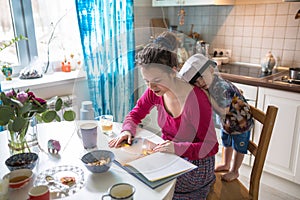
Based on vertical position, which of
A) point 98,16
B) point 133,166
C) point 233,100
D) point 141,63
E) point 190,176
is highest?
point 98,16

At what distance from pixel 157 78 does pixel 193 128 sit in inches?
10.9

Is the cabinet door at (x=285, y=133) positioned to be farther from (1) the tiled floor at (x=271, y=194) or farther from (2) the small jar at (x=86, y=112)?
(2) the small jar at (x=86, y=112)

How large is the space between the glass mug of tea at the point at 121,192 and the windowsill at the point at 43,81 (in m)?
1.20

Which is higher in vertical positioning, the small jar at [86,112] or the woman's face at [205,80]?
the woman's face at [205,80]

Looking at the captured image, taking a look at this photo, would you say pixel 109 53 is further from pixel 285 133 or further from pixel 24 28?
pixel 285 133

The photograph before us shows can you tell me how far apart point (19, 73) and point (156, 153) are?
1.70m

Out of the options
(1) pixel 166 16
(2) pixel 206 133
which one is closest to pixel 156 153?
(2) pixel 206 133

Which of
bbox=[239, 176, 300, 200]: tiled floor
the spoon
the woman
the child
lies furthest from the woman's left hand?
bbox=[239, 176, 300, 200]: tiled floor

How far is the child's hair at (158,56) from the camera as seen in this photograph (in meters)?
1.07

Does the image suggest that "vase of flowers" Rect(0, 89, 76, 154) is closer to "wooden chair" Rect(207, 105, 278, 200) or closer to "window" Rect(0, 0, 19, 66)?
"wooden chair" Rect(207, 105, 278, 200)

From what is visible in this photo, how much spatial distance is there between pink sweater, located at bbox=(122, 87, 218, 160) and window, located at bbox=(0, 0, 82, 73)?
1457 millimetres

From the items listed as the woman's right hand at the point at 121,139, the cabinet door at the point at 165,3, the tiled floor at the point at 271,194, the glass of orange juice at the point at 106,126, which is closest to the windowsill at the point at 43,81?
the glass of orange juice at the point at 106,126

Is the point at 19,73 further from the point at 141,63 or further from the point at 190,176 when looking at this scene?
the point at 190,176

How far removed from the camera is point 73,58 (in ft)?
8.30
